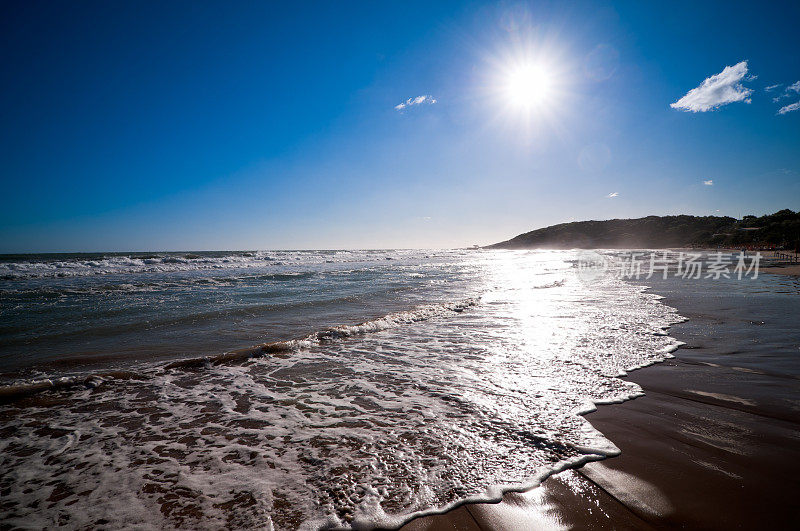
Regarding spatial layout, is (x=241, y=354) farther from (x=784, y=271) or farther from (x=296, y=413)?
(x=784, y=271)

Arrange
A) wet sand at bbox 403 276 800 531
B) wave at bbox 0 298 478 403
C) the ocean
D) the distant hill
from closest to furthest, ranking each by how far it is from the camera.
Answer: wet sand at bbox 403 276 800 531
the ocean
wave at bbox 0 298 478 403
the distant hill

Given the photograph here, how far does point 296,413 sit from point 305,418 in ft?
0.67

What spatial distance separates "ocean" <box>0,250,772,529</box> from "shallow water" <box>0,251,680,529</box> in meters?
0.02

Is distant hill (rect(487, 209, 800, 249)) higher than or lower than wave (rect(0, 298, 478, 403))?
higher

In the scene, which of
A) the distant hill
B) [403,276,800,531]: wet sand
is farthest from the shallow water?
the distant hill

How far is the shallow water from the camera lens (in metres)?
2.33

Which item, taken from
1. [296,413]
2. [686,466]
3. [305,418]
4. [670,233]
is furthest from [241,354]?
[670,233]

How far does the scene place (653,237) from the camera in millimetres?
87312

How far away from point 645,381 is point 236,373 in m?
6.01

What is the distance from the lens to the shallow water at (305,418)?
7.64 ft

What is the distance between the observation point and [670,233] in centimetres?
8538

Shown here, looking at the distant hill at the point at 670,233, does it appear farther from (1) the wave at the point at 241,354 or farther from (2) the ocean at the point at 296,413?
(2) the ocean at the point at 296,413

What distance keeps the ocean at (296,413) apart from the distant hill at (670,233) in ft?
150

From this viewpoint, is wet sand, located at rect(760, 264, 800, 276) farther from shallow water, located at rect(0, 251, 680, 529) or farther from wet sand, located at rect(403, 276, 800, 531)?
wet sand, located at rect(403, 276, 800, 531)
